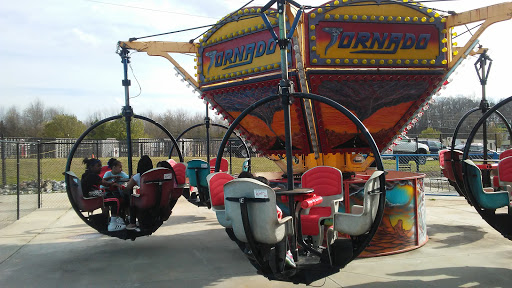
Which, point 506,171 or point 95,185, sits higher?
point 506,171

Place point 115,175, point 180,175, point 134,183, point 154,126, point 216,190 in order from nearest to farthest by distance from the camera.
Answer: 1. point 216,190
2. point 134,183
3. point 115,175
4. point 180,175
5. point 154,126

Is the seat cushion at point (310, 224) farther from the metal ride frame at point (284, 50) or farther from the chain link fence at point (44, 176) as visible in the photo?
the chain link fence at point (44, 176)

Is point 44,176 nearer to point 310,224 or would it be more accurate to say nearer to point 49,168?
point 49,168

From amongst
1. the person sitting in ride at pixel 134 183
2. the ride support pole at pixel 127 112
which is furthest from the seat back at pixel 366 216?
the ride support pole at pixel 127 112

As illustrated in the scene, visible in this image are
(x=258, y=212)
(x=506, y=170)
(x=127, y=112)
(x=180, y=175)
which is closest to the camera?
(x=258, y=212)

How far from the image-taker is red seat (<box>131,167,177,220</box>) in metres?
6.02

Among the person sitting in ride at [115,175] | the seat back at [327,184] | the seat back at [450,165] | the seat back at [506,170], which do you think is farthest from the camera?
the seat back at [450,165]

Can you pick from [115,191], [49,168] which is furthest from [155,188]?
[49,168]

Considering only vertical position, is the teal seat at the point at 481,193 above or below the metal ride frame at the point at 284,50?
below

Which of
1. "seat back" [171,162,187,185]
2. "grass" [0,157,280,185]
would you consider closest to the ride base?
"seat back" [171,162,187,185]

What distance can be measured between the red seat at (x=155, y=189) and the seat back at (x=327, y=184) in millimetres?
2338

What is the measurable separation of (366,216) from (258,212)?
3.19 ft

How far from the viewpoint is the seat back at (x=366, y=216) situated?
3.55 meters

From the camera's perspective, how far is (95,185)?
20.4 ft
